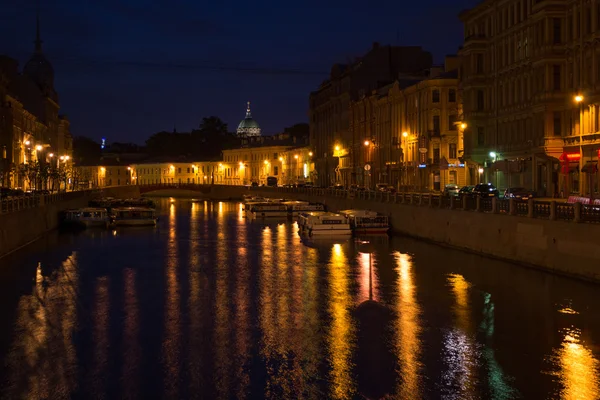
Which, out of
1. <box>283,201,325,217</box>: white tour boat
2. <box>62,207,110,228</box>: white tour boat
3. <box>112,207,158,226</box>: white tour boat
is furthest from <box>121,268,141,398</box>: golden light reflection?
<box>283,201,325,217</box>: white tour boat

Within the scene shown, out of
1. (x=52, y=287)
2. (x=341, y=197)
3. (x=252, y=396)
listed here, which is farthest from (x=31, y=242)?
(x=252, y=396)

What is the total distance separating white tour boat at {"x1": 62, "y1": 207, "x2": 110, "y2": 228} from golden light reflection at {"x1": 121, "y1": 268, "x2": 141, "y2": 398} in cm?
4100

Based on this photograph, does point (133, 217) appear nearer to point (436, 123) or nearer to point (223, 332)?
point (436, 123)

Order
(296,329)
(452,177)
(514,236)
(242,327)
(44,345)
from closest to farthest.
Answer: (44,345) → (296,329) → (242,327) → (514,236) → (452,177)

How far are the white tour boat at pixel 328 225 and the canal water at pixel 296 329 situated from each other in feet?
45.8

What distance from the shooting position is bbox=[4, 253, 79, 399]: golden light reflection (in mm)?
22156

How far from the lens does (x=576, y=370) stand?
76.4 ft

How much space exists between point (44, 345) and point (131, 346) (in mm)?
2712

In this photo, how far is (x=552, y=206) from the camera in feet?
125

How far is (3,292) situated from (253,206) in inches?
2359

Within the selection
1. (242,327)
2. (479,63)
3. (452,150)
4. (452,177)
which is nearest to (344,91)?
(452,150)

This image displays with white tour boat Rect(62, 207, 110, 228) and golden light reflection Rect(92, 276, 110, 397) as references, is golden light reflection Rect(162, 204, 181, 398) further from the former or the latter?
white tour boat Rect(62, 207, 110, 228)

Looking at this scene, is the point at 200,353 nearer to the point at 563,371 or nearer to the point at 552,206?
the point at 563,371

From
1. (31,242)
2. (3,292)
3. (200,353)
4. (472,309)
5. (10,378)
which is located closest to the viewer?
(10,378)
